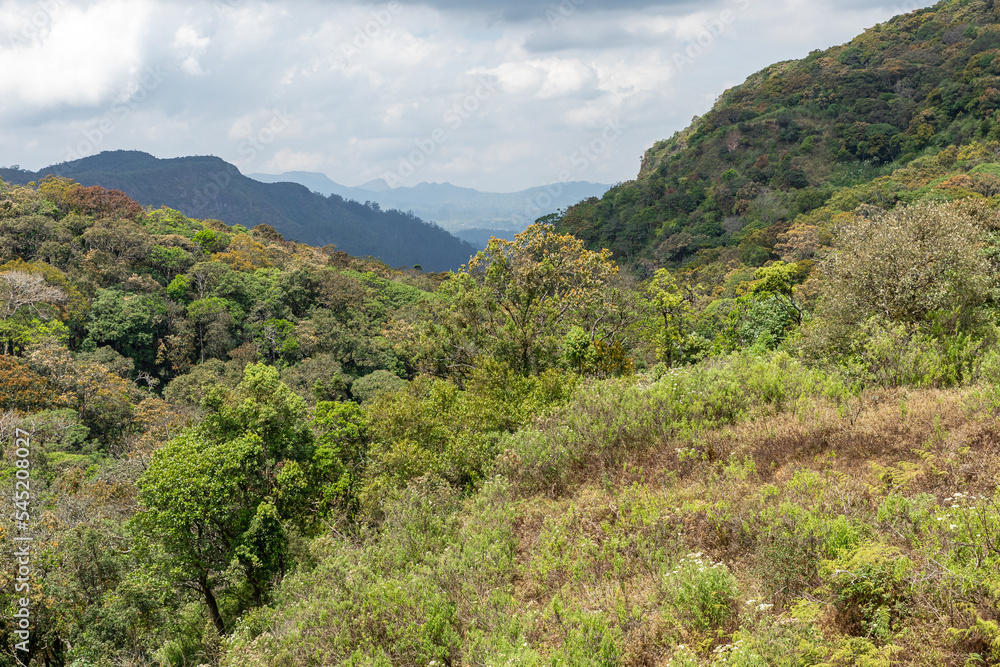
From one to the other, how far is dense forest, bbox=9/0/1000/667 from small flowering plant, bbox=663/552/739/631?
2 cm

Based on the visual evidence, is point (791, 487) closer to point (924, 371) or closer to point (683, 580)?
point (683, 580)

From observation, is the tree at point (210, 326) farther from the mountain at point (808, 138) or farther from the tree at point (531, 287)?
the mountain at point (808, 138)

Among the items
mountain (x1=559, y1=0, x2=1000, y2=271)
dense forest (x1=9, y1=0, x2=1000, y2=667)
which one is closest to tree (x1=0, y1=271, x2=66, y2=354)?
dense forest (x1=9, y1=0, x2=1000, y2=667)

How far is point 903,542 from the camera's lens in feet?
13.9

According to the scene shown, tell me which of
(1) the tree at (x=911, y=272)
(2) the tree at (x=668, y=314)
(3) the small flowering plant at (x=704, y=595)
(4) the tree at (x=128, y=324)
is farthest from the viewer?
(4) the tree at (x=128, y=324)

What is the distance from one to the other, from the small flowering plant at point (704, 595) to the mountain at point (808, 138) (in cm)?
4991

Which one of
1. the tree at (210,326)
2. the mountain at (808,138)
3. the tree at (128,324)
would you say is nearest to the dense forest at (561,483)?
the tree at (128,324)

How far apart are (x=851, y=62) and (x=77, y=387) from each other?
3991 inches

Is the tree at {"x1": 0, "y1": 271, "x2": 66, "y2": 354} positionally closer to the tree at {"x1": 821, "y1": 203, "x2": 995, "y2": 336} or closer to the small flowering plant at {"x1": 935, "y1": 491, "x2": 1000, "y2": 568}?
the tree at {"x1": 821, "y1": 203, "x2": 995, "y2": 336}

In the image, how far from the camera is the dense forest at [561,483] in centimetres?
425

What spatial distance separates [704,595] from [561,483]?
3359 mm

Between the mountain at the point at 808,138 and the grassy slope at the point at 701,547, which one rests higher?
the mountain at the point at 808,138

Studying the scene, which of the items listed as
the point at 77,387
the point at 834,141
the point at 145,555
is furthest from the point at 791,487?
the point at 834,141

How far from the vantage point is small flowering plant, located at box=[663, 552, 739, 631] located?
13.9 feet
